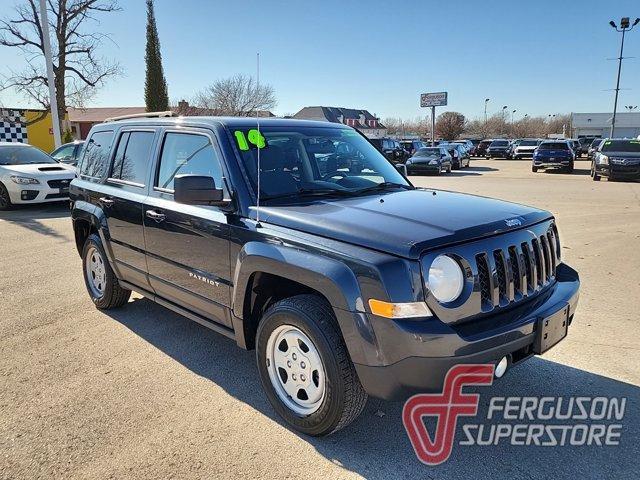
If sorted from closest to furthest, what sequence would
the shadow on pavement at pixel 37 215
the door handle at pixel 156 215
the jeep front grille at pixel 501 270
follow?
the jeep front grille at pixel 501 270 → the door handle at pixel 156 215 → the shadow on pavement at pixel 37 215

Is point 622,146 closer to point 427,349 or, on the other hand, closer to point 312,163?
point 312,163

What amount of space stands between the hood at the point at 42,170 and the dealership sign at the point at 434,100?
54.7 meters

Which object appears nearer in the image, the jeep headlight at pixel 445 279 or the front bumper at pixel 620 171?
the jeep headlight at pixel 445 279

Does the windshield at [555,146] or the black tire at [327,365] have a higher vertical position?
the windshield at [555,146]

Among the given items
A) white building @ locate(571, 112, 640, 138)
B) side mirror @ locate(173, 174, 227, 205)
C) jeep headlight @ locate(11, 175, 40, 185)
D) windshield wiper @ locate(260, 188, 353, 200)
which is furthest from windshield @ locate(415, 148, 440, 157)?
white building @ locate(571, 112, 640, 138)

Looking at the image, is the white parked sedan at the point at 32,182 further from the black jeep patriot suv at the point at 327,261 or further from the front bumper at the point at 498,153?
the front bumper at the point at 498,153

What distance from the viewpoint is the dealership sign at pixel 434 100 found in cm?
6173

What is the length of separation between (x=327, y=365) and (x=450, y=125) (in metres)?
85.9

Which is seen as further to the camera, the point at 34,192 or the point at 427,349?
the point at 34,192

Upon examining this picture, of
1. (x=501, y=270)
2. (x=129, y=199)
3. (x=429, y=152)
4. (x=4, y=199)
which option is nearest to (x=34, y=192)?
(x=4, y=199)

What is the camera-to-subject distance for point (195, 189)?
314cm

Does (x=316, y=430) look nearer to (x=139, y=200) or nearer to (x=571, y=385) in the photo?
(x=571, y=385)

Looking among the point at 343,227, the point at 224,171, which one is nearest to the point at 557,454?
the point at 343,227

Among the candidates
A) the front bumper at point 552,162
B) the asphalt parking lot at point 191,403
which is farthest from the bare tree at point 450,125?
the asphalt parking lot at point 191,403
